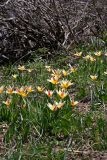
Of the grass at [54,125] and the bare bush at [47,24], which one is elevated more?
the bare bush at [47,24]

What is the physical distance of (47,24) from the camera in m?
6.98

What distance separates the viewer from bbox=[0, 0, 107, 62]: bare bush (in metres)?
6.69

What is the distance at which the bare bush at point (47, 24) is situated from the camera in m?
6.69

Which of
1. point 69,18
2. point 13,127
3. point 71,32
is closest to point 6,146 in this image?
point 13,127

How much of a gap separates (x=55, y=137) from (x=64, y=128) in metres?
0.09

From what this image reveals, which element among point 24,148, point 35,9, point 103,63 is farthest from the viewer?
point 35,9

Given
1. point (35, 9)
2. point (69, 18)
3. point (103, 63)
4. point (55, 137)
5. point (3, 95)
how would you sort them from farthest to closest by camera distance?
point (69, 18) < point (35, 9) < point (103, 63) < point (3, 95) < point (55, 137)

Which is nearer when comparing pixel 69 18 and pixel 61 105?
pixel 61 105

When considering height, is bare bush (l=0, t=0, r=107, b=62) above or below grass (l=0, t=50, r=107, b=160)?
above

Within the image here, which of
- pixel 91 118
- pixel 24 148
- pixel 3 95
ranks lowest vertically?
pixel 24 148

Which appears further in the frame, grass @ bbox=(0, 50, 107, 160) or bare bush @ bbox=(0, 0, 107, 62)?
bare bush @ bbox=(0, 0, 107, 62)

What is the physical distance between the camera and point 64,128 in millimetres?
3229

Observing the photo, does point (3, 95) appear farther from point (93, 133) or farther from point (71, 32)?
point (71, 32)

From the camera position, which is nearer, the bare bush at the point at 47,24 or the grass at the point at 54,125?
the grass at the point at 54,125
